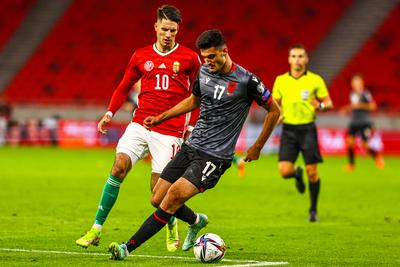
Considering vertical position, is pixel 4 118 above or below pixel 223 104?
below

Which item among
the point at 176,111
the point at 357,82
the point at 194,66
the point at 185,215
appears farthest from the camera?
the point at 357,82

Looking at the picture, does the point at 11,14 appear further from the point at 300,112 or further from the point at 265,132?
the point at 265,132

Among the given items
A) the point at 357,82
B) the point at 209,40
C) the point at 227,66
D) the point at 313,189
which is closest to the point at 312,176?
the point at 313,189

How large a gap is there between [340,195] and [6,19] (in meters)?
31.8

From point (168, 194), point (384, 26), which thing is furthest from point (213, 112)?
point (384, 26)

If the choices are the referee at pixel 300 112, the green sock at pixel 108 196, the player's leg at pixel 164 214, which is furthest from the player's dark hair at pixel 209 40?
the referee at pixel 300 112

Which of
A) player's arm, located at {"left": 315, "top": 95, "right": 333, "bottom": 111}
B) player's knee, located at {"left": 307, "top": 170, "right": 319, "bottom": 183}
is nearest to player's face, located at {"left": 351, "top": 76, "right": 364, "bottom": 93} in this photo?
player's arm, located at {"left": 315, "top": 95, "right": 333, "bottom": 111}

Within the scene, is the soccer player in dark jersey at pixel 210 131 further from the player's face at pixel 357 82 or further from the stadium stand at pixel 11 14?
the stadium stand at pixel 11 14

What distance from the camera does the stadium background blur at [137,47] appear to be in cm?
3738

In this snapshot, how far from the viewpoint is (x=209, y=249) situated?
364 inches

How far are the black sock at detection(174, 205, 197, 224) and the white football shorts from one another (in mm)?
630

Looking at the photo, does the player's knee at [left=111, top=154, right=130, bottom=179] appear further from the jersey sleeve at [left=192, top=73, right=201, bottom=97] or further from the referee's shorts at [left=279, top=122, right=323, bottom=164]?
the referee's shorts at [left=279, top=122, right=323, bottom=164]

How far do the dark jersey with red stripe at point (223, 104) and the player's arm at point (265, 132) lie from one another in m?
0.10

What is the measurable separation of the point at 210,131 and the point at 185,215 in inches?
48.4
